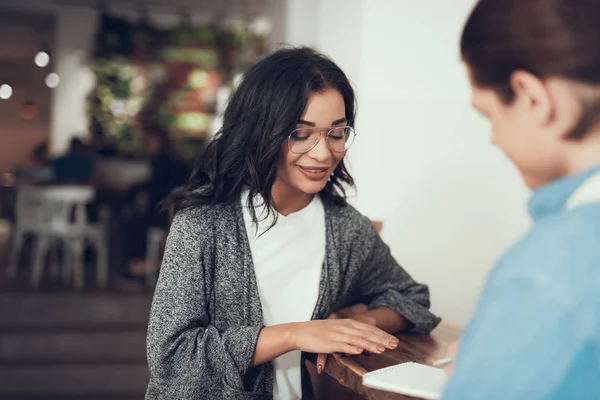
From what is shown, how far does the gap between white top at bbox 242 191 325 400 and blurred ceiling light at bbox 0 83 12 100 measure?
47.2ft

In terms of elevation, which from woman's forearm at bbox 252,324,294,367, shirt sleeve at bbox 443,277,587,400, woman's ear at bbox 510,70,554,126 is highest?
woman's ear at bbox 510,70,554,126

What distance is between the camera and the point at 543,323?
0.63 m

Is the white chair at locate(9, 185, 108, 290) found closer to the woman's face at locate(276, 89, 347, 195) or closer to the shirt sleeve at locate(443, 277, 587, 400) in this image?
the woman's face at locate(276, 89, 347, 195)

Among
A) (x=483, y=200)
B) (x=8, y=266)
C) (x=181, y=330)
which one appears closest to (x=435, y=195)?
(x=483, y=200)

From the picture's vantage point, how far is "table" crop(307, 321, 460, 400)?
131 cm

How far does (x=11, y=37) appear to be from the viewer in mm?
12859

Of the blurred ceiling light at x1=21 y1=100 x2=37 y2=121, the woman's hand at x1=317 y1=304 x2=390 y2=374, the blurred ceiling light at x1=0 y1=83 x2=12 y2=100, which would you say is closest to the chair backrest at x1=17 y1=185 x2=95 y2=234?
the woman's hand at x1=317 y1=304 x2=390 y2=374

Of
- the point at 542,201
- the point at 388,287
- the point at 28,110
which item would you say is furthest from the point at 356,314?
the point at 28,110

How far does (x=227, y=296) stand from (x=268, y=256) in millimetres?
159

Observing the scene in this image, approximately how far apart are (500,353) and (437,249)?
220 centimetres

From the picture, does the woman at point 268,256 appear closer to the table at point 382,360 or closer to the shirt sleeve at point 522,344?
the table at point 382,360

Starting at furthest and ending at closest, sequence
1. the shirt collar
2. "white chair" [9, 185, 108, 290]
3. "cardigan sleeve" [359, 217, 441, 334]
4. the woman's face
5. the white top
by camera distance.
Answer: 1. "white chair" [9, 185, 108, 290]
2. "cardigan sleeve" [359, 217, 441, 334]
3. the white top
4. the woman's face
5. the shirt collar

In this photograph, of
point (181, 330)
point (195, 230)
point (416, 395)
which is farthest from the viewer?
point (195, 230)

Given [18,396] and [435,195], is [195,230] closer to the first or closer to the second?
[435,195]
